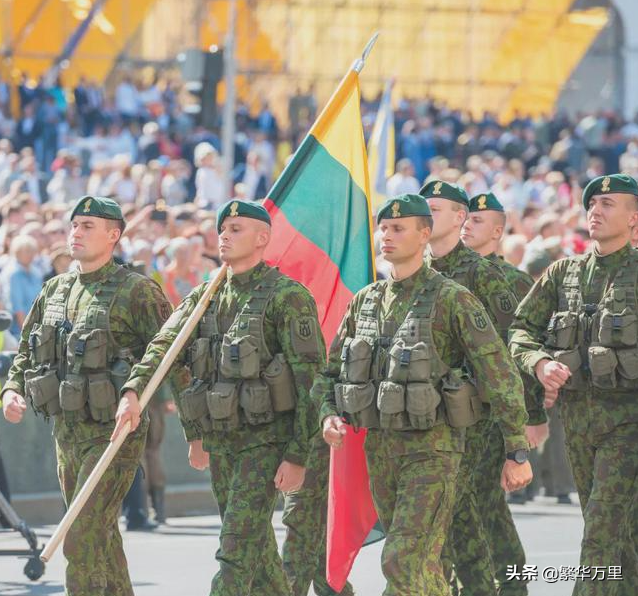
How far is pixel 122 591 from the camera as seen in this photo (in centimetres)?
880

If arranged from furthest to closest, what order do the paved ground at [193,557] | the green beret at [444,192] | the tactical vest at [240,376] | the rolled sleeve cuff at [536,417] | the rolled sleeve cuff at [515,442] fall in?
1. the paved ground at [193,557]
2. the green beret at [444,192]
3. the rolled sleeve cuff at [536,417]
4. the tactical vest at [240,376]
5. the rolled sleeve cuff at [515,442]

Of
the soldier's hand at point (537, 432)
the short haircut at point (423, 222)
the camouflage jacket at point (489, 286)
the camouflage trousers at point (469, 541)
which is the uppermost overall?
the short haircut at point (423, 222)

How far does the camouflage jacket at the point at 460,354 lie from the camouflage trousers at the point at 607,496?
2.99 feet

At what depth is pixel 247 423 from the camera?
335 inches

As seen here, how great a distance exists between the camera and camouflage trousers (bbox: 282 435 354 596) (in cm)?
930

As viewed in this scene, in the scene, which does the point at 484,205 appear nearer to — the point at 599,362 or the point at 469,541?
the point at 599,362

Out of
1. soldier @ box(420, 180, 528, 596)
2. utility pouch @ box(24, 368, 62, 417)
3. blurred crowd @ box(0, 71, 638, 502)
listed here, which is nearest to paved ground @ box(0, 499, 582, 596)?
blurred crowd @ box(0, 71, 638, 502)

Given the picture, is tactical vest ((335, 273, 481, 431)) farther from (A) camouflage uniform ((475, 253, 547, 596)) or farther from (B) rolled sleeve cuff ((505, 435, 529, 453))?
(A) camouflage uniform ((475, 253, 547, 596))

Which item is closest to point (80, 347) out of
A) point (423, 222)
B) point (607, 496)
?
point (423, 222)

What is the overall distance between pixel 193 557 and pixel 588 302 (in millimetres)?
4271

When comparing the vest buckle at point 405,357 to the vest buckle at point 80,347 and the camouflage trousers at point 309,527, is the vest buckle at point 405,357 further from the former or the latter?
the vest buckle at point 80,347

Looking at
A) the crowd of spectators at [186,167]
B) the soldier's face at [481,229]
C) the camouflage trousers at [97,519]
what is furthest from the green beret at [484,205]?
the crowd of spectators at [186,167]

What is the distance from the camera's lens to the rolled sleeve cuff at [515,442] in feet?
26.1

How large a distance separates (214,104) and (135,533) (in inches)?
358
